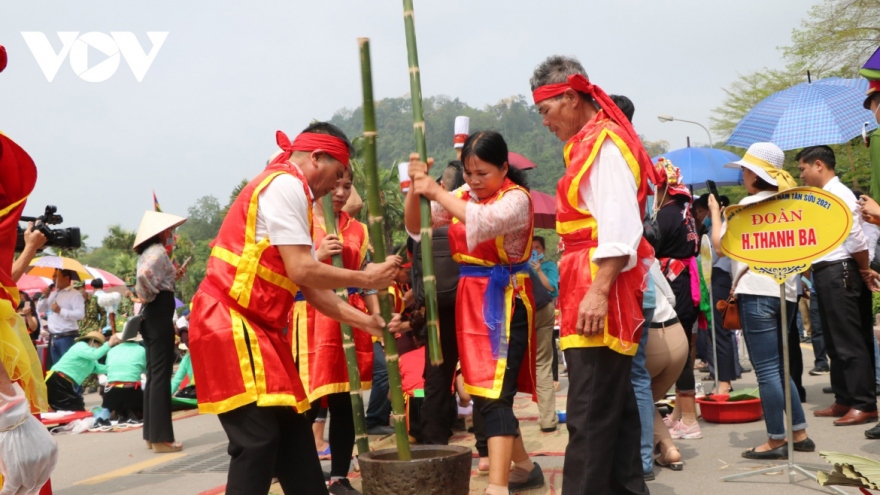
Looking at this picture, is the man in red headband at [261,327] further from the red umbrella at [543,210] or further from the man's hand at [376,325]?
the red umbrella at [543,210]

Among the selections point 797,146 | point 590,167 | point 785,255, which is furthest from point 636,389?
point 797,146

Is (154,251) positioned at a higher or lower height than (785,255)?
higher

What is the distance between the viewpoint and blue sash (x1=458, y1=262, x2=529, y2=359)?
4.85 m

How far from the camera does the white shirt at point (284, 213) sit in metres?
3.55

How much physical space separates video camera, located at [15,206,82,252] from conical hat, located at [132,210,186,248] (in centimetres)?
290

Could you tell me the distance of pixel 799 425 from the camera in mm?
5910

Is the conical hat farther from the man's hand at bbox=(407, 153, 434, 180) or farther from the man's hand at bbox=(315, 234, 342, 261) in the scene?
the man's hand at bbox=(407, 153, 434, 180)

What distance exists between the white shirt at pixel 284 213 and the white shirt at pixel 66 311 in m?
11.5

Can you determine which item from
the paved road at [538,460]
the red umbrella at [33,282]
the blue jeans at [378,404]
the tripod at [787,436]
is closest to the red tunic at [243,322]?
the paved road at [538,460]

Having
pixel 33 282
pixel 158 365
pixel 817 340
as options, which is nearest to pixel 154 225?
pixel 158 365

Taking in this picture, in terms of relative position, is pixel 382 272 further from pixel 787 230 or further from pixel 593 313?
pixel 787 230

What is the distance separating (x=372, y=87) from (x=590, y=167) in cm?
101

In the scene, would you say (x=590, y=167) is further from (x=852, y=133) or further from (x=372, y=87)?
(x=852, y=133)

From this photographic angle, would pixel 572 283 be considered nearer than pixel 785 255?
Yes
